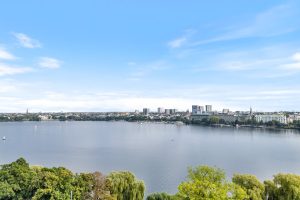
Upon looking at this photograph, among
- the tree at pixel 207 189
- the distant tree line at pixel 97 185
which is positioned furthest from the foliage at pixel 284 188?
the tree at pixel 207 189

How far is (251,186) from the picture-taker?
54.0 feet

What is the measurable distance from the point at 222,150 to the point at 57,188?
39869 millimetres

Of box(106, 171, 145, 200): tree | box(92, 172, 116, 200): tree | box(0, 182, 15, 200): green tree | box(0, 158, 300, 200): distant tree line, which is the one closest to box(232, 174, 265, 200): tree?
box(0, 158, 300, 200): distant tree line

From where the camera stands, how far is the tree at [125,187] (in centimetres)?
1716

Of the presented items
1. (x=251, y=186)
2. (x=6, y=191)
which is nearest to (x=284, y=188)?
(x=251, y=186)

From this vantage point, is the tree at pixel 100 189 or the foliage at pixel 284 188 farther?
the foliage at pixel 284 188

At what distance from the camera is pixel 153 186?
2719 cm

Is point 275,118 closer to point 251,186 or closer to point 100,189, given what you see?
point 251,186

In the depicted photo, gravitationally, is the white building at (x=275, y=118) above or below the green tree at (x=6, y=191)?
above

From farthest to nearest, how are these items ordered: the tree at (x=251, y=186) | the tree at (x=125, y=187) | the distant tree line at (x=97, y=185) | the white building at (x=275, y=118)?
the white building at (x=275, y=118) < the tree at (x=125, y=187) < the tree at (x=251, y=186) < the distant tree line at (x=97, y=185)

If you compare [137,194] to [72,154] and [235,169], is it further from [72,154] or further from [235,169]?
[72,154]

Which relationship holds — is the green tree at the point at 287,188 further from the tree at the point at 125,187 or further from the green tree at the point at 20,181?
the green tree at the point at 20,181

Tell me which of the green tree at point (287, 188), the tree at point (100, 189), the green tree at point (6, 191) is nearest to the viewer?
the green tree at point (6, 191)

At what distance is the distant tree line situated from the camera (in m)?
13.7
